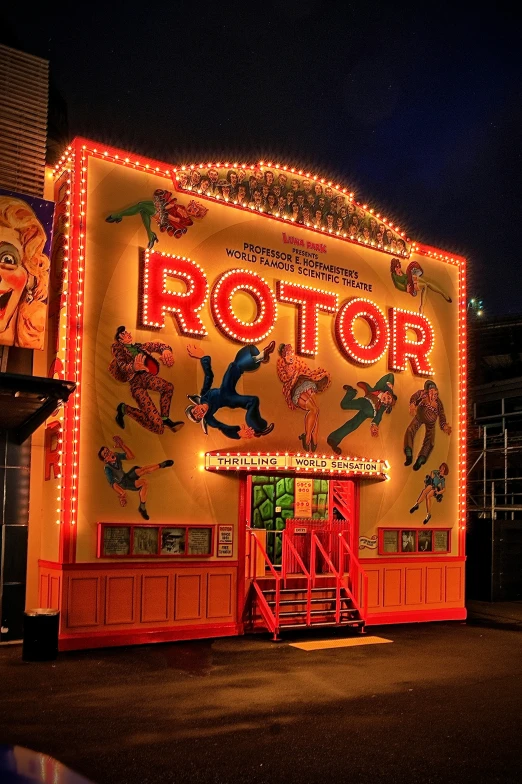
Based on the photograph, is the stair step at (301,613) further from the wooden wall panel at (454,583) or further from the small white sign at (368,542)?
the wooden wall panel at (454,583)

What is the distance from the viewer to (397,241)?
1711cm

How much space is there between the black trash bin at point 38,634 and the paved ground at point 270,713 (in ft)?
0.79

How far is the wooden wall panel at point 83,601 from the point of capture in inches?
475

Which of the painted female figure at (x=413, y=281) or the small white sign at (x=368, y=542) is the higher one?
the painted female figure at (x=413, y=281)

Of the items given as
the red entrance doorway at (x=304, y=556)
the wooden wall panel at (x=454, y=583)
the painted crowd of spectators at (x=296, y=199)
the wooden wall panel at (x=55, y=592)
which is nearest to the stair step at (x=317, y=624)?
the red entrance doorway at (x=304, y=556)

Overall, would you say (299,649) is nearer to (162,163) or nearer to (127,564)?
(127,564)

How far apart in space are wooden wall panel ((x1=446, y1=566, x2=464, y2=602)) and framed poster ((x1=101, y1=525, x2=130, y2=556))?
303 inches

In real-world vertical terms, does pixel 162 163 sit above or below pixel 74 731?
above

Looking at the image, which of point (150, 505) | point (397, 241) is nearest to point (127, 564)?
point (150, 505)

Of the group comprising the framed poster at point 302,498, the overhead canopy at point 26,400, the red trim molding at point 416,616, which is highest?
the overhead canopy at point 26,400

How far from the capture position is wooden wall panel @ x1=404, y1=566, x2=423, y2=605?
16.2m

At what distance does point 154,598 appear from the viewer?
12.9m

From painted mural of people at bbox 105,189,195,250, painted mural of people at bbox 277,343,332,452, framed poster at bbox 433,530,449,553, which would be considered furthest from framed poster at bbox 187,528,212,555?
framed poster at bbox 433,530,449,553

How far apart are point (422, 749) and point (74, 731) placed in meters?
3.37
